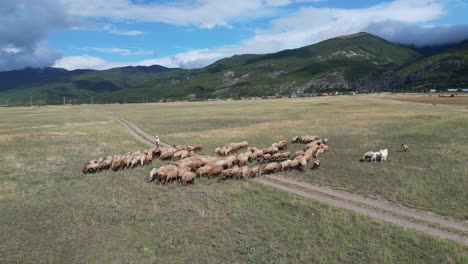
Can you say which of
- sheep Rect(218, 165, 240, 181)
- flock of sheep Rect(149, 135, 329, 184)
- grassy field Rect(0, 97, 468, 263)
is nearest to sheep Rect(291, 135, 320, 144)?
flock of sheep Rect(149, 135, 329, 184)

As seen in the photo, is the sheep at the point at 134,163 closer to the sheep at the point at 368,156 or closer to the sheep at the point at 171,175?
the sheep at the point at 171,175

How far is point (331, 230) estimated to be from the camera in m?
14.3

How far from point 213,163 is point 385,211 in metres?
13.2

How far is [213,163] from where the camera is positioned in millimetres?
24984

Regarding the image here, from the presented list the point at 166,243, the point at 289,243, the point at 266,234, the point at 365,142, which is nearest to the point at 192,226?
the point at 166,243

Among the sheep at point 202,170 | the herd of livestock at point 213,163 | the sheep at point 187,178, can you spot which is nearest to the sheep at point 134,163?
the herd of livestock at point 213,163

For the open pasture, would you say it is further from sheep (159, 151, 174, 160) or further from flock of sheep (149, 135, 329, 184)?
sheep (159, 151, 174, 160)

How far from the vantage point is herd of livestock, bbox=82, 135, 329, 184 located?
23.3 meters

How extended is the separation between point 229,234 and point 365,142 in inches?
1046

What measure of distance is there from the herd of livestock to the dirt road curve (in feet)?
9.66

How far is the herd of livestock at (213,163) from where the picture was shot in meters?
23.3

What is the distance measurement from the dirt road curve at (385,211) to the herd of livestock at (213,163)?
116 inches

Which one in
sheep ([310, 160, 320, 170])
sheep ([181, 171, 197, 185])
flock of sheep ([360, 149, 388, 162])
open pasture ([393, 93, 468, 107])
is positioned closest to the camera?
sheep ([181, 171, 197, 185])

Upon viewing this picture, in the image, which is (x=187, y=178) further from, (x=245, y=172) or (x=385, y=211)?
(x=385, y=211)
